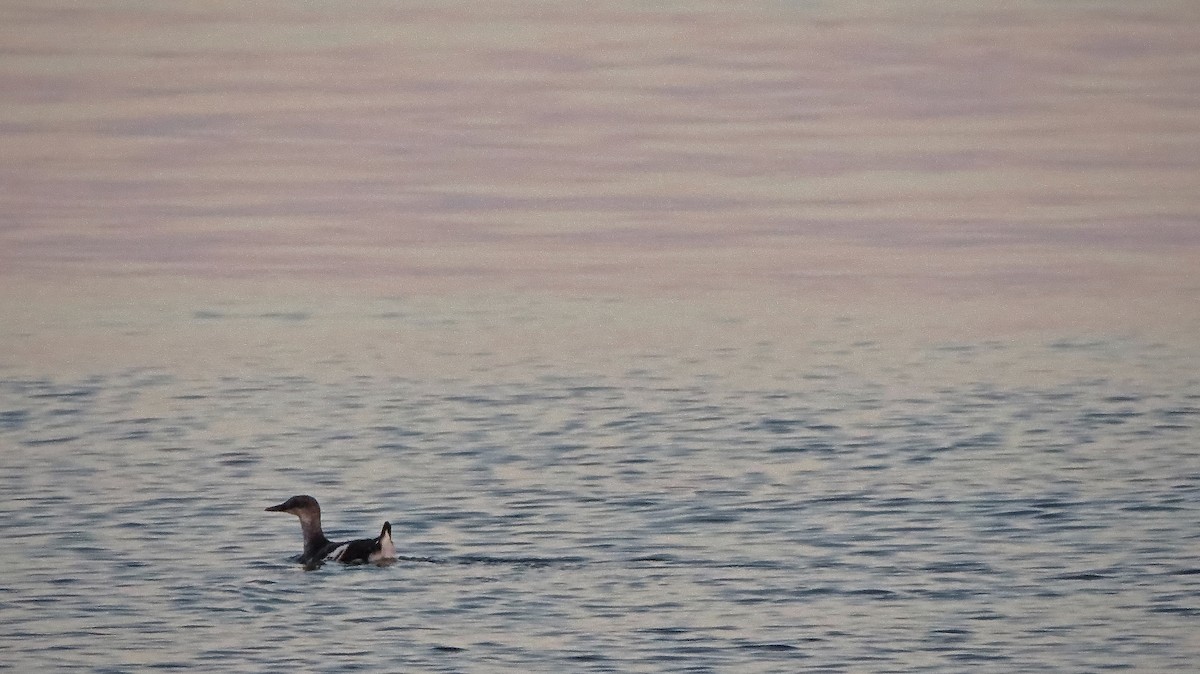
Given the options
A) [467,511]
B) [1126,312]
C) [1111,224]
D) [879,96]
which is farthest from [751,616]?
[879,96]

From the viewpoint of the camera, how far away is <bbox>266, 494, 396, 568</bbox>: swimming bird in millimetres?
12609

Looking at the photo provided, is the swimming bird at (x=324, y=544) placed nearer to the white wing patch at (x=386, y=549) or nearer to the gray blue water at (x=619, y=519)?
the white wing patch at (x=386, y=549)

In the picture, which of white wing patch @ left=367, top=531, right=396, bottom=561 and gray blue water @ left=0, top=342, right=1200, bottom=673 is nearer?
gray blue water @ left=0, top=342, right=1200, bottom=673

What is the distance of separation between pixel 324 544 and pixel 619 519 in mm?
1998

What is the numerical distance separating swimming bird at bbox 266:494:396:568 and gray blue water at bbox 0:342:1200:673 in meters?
0.13

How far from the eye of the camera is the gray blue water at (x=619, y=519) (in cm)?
1052

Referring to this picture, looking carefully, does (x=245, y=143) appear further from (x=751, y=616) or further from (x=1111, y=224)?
(x=751, y=616)

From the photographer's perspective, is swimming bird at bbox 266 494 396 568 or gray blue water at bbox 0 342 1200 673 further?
swimming bird at bbox 266 494 396 568

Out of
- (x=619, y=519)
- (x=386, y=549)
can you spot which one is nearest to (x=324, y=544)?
(x=386, y=549)

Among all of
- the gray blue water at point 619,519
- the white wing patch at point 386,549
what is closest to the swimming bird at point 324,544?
the white wing patch at point 386,549

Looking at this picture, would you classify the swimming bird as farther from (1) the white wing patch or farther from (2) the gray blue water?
(2) the gray blue water

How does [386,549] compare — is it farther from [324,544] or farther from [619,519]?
[619,519]

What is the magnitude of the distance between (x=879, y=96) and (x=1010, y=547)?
21.8m

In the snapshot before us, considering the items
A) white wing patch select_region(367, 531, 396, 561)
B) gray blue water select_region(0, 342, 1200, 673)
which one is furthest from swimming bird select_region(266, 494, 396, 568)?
gray blue water select_region(0, 342, 1200, 673)
